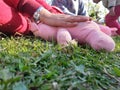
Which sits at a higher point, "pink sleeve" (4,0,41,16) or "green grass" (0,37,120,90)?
"pink sleeve" (4,0,41,16)

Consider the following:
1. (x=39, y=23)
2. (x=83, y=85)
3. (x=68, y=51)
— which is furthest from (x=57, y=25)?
(x=83, y=85)

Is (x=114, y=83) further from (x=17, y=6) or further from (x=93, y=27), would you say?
(x=17, y=6)

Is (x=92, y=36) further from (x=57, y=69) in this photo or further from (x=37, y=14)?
(x=57, y=69)

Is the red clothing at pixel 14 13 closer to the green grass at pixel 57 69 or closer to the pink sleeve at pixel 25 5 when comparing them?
the pink sleeve at pixel 25 5

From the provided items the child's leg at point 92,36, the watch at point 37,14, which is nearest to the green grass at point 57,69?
the child's leg at point 92,36

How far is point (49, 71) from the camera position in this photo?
1031 millimetres

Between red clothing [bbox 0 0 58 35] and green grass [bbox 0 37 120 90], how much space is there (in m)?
0.29

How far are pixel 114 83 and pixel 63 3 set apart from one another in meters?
1.69

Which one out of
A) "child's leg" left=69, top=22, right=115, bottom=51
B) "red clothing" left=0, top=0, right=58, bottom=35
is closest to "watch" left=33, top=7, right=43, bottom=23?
"red clothing" left=0, top=0, right=58, bottom=35

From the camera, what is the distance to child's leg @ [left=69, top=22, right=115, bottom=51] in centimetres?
149

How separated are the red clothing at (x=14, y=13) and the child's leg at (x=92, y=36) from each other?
10.5 inches

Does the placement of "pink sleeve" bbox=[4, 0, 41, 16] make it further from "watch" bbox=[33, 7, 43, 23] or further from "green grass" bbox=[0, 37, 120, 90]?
"green grass" bbox=[0, 37, 120, 90]

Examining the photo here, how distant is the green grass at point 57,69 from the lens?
0.90 metres

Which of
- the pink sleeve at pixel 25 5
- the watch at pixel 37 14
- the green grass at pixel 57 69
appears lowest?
the green grass at pixel 57 69
